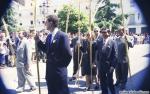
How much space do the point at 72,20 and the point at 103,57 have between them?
0.85 metres

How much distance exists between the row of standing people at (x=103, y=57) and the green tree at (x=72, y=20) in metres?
0.20

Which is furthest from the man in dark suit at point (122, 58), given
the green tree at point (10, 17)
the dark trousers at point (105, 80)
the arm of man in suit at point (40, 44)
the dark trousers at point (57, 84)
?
the arm of man in suit at point (40, 44)

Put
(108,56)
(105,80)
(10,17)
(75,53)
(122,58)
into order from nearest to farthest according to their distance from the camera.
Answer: (108,56) → (105,80) → (122,58) → (75,53) → (10,17)

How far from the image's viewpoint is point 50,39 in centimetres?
452

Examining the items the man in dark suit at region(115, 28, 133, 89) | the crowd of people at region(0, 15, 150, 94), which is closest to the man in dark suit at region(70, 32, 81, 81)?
the crowd of people at region(0, 15, 150, 94)

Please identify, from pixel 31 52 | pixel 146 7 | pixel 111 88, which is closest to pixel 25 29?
pixel 31 52

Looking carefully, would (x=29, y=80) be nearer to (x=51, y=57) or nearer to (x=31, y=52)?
(x=31, y=52)

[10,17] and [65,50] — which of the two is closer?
[65,50]

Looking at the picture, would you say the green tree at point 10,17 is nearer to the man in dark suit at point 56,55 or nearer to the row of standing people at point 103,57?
the row of standing people at point 103,57

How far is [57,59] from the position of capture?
14.7ft

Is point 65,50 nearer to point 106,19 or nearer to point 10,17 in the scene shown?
point 10,17

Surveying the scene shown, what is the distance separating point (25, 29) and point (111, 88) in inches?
69.4

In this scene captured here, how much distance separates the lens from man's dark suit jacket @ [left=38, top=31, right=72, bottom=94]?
4480mm

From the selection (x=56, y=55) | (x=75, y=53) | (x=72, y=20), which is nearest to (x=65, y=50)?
(x=56, y=55)
